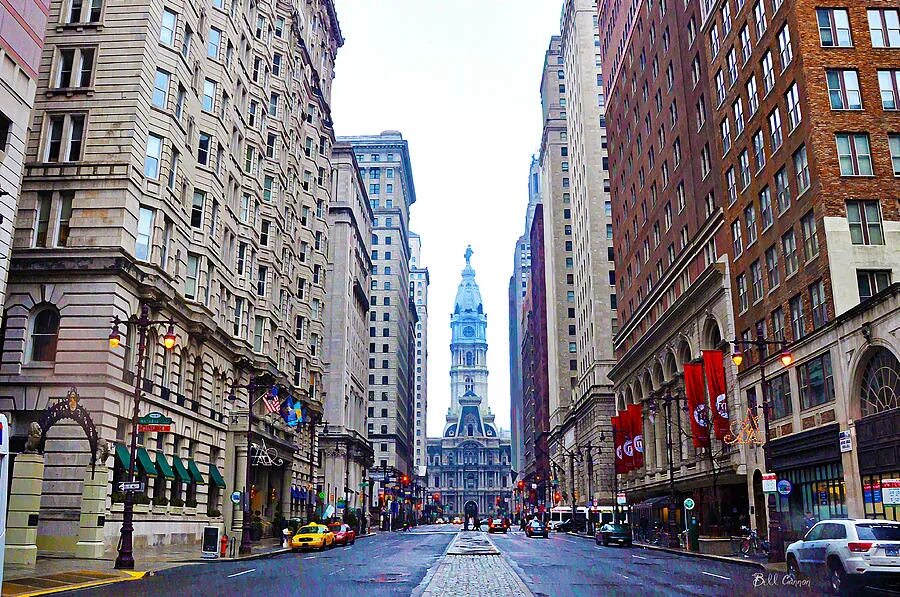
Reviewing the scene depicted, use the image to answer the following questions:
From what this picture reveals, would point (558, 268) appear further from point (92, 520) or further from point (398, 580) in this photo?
point (398, 580)

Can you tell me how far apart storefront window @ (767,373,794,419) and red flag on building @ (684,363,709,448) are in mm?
7266

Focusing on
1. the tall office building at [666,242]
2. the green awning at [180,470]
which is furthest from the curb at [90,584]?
the tall office building at [666,242]

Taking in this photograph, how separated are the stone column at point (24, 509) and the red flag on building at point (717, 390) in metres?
41.3

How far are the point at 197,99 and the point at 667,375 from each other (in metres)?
46.0

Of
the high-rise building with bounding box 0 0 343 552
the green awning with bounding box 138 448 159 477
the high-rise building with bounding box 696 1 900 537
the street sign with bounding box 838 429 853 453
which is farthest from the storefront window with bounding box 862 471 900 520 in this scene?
the green awning with bounding box 138 448 159 477

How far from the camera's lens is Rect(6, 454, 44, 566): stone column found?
2959 centimetres

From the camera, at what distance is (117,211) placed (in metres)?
40.7

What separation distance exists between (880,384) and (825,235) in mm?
8193

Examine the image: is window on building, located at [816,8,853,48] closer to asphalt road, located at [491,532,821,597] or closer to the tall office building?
the tall office building

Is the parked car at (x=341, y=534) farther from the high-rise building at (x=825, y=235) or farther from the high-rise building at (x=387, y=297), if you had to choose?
the high-rise building at (x=387, y=297)

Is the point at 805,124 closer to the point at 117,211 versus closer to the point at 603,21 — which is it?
the point at 117,211

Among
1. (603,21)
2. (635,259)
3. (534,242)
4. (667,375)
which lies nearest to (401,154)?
(534,242)

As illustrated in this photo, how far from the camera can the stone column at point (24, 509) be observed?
2959 centimetres

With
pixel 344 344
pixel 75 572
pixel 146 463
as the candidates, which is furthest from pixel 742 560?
pixel 344 344
